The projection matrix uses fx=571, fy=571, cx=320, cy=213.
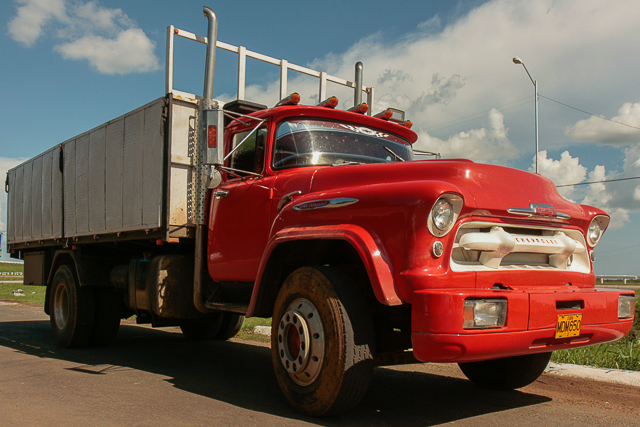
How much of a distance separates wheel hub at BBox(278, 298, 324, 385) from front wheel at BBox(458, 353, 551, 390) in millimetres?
1926

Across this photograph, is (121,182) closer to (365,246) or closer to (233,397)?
(233,397)

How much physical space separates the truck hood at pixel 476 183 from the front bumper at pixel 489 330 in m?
0.59

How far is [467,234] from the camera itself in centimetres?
368

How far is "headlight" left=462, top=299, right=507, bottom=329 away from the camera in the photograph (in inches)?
131

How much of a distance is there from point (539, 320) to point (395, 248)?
0.99 meters

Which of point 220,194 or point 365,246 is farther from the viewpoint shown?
point 220,194

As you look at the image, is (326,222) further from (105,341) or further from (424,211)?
(105,341)

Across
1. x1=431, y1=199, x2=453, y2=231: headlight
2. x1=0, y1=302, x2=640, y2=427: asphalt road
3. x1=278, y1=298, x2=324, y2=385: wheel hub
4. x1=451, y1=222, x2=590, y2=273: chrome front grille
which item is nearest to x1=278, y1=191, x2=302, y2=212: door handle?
x1=278, y1=298, x2=324, y2=385: wheel hub

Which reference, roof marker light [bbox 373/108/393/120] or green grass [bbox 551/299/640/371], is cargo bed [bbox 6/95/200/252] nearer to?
roof marker light [bbox 373/108/393/120]

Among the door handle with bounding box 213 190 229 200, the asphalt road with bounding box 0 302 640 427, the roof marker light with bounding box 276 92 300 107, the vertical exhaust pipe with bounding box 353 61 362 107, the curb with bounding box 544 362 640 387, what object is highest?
the vertical exhaust pipe with bounding box 353 61 362 107

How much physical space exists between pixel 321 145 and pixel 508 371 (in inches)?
102

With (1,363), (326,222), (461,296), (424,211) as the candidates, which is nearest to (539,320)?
(461,296)

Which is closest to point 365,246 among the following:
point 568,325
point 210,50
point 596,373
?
point 568,325

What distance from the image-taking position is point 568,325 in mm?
3717
